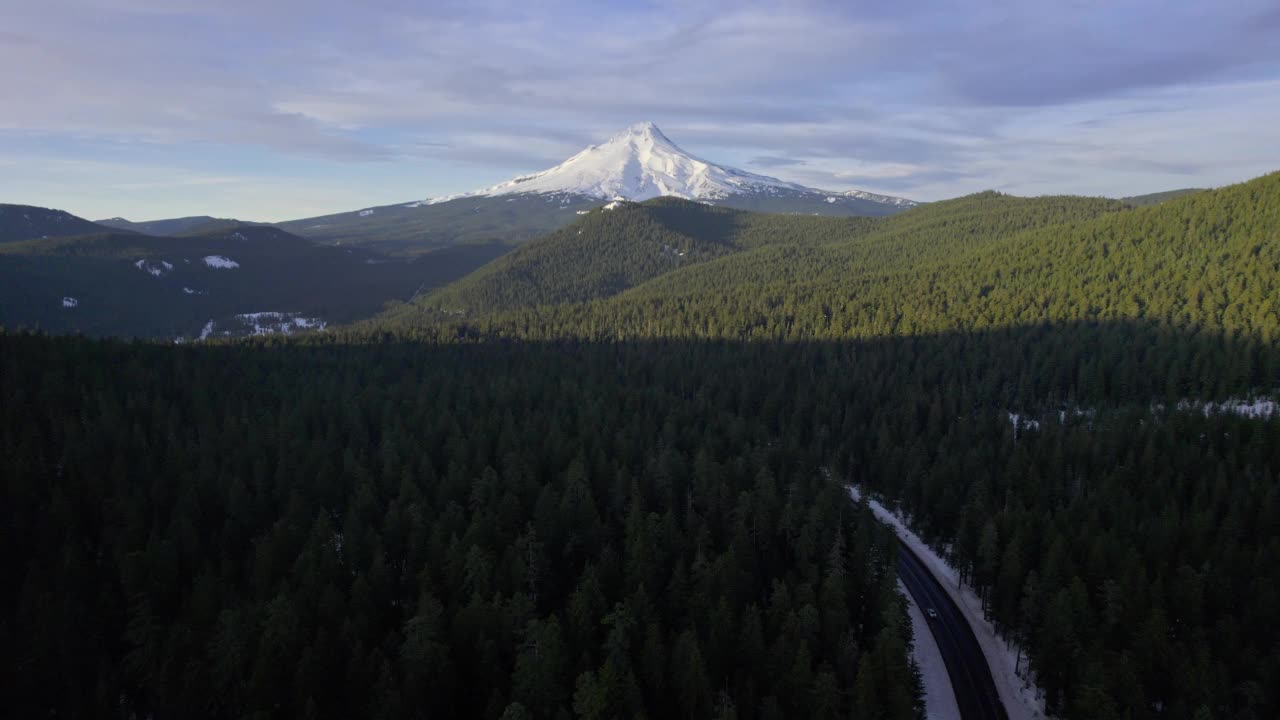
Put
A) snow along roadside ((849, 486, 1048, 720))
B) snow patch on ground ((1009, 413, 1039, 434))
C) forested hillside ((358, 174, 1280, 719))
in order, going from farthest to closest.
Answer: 1. snow patch on ground ((1009, 413, 1039, 434))
2. snow along roadside ((849, 486, 1048, 720))
3. forested hillside ((358, 174, 1280, 719))

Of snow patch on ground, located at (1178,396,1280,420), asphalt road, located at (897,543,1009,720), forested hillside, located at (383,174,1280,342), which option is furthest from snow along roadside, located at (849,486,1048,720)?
forested hillside, located at (383,174,1280,342)

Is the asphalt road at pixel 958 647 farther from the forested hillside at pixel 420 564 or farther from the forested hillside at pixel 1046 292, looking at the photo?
the forested hillside at pixel 1046 292

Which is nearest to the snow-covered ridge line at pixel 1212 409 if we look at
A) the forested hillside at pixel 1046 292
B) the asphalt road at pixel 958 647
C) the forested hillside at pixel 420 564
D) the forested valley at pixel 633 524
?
the forested valley at pixel 633 524

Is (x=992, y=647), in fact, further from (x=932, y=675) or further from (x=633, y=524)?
(x=633, y=524)

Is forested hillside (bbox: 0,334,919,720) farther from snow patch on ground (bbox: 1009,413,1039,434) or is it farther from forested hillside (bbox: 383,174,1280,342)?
forested hillside (bbox: 383,174,1280,342)

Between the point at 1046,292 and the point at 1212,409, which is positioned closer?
the point at 1212,409

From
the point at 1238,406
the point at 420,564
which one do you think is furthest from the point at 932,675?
the point at 1238,406
